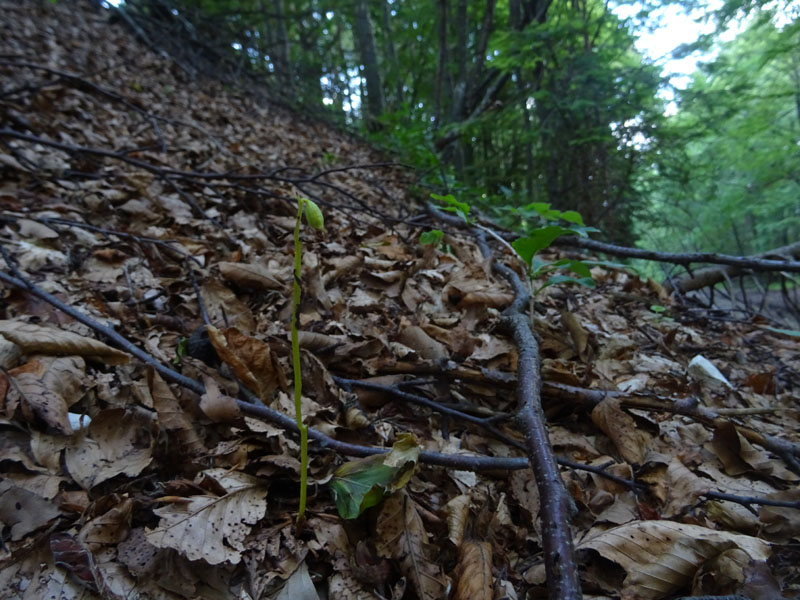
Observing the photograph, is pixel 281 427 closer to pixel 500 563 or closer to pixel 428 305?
pixel 500 563

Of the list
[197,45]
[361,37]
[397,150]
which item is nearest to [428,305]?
[397,150]

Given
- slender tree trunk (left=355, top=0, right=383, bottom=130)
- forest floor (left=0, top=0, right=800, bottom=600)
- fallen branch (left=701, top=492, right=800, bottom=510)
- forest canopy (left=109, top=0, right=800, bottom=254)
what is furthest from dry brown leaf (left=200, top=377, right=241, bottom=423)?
slender tree trunk (left=355, top=0, right=383, bottom=130)

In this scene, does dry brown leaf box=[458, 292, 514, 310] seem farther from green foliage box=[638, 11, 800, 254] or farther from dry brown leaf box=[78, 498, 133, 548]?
green foliage box=[638, 11, 800, 254]

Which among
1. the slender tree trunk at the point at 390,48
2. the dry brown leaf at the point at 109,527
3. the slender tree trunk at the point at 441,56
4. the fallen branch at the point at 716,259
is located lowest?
the dry brown leaf at the point at 109,527

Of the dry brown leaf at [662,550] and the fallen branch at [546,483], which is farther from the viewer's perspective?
the dry brown leaf at [662,550]

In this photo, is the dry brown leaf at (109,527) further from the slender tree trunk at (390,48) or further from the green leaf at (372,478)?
the slender tree trunk at (390,48)

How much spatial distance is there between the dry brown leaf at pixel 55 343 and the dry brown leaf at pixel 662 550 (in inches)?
58.5

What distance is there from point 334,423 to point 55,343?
0.89m

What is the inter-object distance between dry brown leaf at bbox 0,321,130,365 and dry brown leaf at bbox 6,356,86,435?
3cm

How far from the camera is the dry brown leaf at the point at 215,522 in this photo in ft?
3.07

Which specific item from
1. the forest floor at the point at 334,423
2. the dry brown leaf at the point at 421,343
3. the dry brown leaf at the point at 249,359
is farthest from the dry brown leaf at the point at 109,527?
the dry brown leaf at the point at 421,343

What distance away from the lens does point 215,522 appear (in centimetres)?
100

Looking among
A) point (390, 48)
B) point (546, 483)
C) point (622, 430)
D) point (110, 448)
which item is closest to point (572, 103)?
point (622, 430)

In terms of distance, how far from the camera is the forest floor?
0.97m
